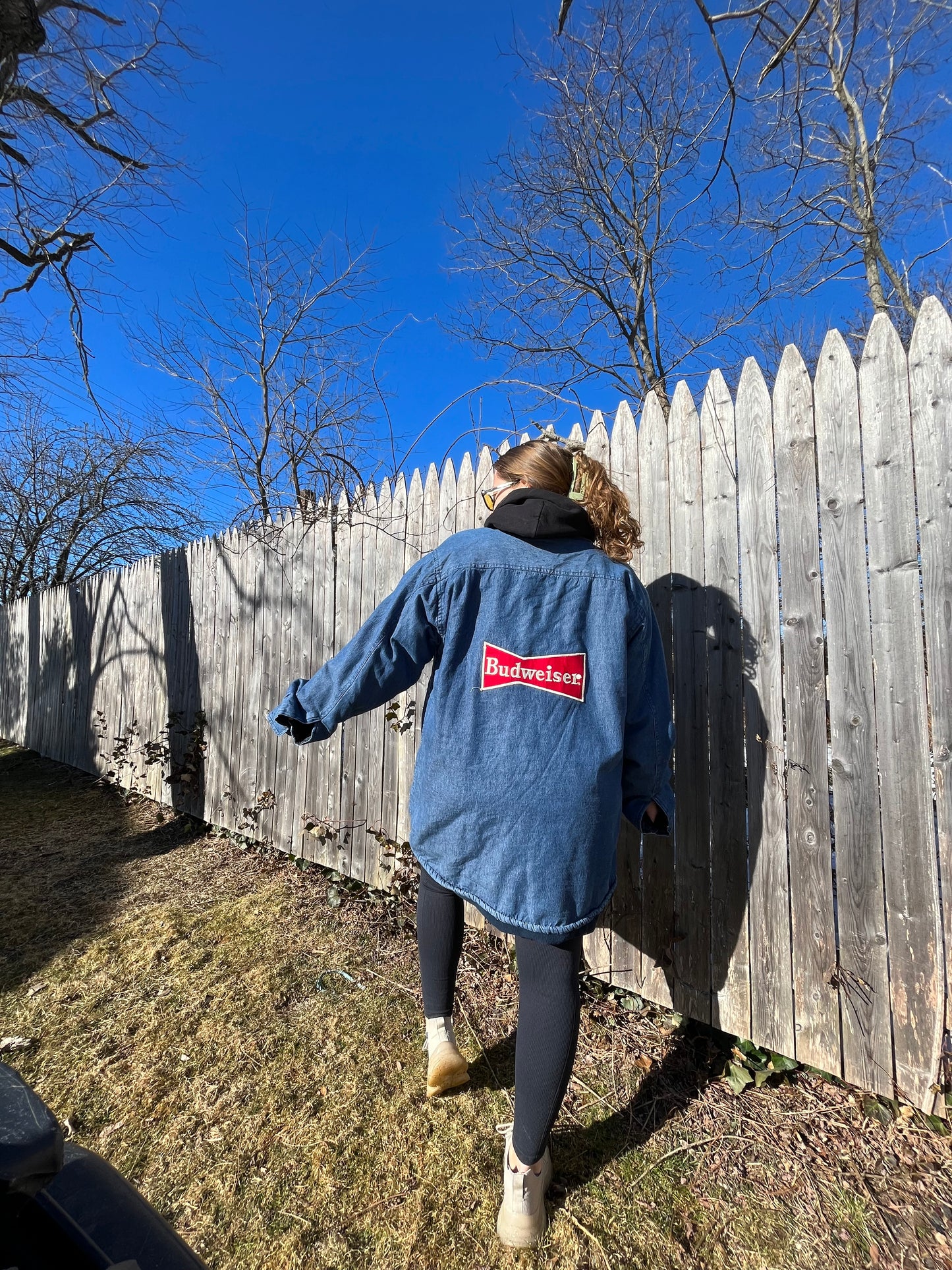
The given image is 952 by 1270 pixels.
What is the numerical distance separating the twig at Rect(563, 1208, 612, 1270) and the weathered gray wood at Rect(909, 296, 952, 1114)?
0.95m

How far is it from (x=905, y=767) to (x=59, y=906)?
3.91 meters

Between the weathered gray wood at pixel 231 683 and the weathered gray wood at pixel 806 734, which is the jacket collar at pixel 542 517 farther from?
the weathered gray wood at pixel 231 683

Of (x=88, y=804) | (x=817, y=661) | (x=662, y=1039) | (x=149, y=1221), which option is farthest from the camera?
(x=88, y=804)

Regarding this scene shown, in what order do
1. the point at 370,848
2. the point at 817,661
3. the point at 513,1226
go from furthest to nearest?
the point at 370,848 < the point at 817,661 < the point at 513,1226

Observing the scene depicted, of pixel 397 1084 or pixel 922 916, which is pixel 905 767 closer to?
pixel 922 916

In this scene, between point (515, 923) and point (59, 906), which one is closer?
point (515, 923)

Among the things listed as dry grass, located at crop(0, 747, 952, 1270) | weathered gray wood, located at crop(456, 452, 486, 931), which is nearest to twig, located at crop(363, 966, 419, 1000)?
dry grass, located at crop(0, 747, 952, 1270)

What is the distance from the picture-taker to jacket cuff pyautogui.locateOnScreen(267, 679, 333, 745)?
1.62 metres

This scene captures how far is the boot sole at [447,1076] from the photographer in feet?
5.92

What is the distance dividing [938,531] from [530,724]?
1217 mm

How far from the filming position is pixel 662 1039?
83.3 inches

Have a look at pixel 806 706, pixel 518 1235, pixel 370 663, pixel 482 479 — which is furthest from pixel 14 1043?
pixel 806 706

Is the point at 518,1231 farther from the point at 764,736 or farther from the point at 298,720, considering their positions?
the point at 764,736

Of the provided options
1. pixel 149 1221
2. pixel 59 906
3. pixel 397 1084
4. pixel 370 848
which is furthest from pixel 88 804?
pixel 149 1221
